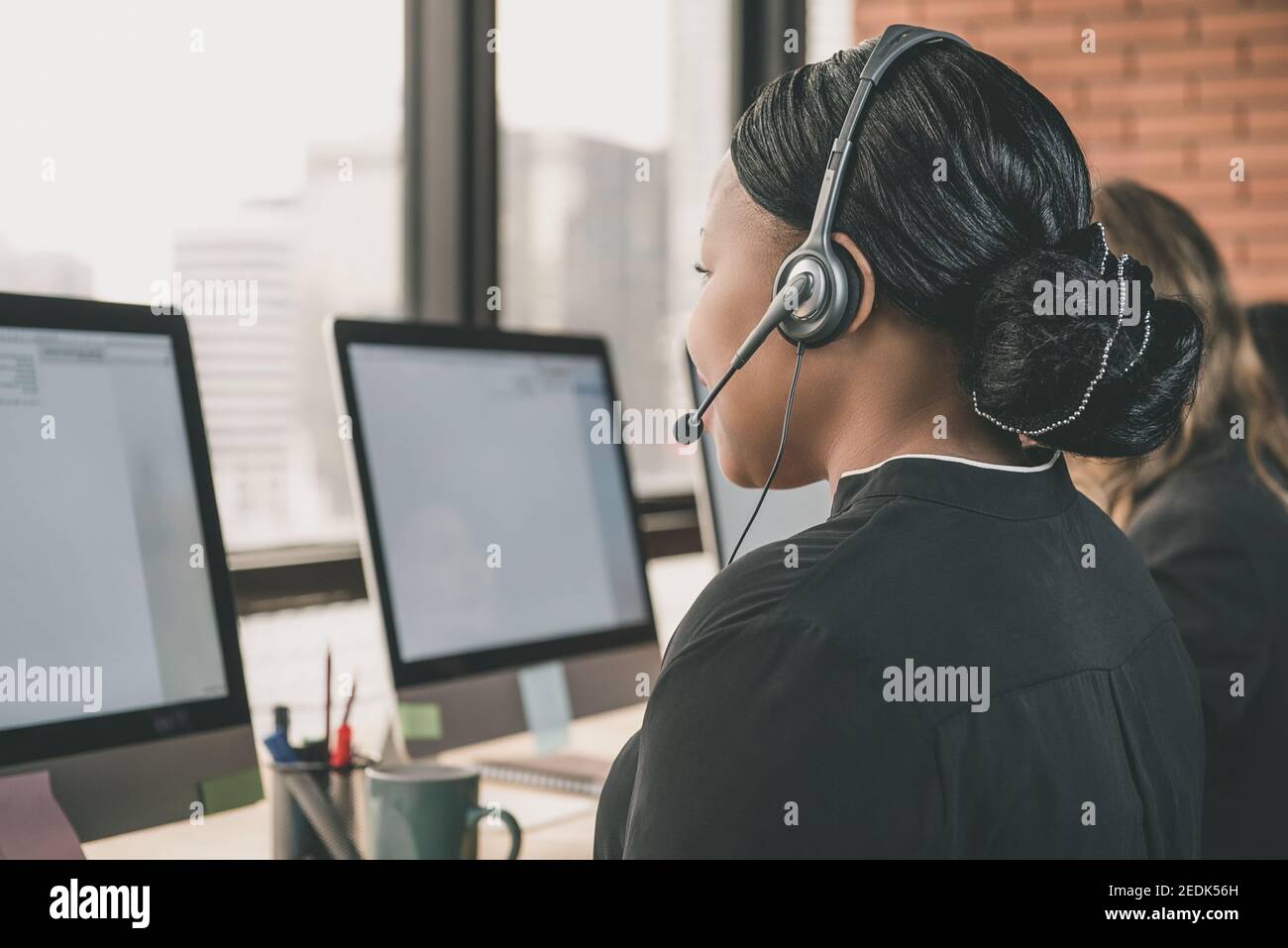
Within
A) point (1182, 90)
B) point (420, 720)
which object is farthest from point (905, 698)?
point (1182, 90)

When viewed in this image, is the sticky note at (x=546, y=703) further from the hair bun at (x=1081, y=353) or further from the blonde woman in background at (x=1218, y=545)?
the hair bun at (x=1081, y=353)

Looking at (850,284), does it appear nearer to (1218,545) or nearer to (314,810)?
(314,810)

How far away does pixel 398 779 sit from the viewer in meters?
1.15

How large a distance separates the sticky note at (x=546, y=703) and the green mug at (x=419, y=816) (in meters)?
0.36

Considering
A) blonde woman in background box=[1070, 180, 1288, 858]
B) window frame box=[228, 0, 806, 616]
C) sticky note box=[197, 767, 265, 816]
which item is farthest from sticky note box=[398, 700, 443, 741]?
window frame box=[228, 0, 806, 616]

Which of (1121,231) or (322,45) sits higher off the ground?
(322,45)

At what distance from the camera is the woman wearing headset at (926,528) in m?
0.70

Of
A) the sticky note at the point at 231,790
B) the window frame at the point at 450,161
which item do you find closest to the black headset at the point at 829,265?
the sticky note at the point at 231,790

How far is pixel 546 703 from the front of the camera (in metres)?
1.56

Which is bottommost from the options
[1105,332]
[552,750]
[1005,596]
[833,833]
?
[552,750]
